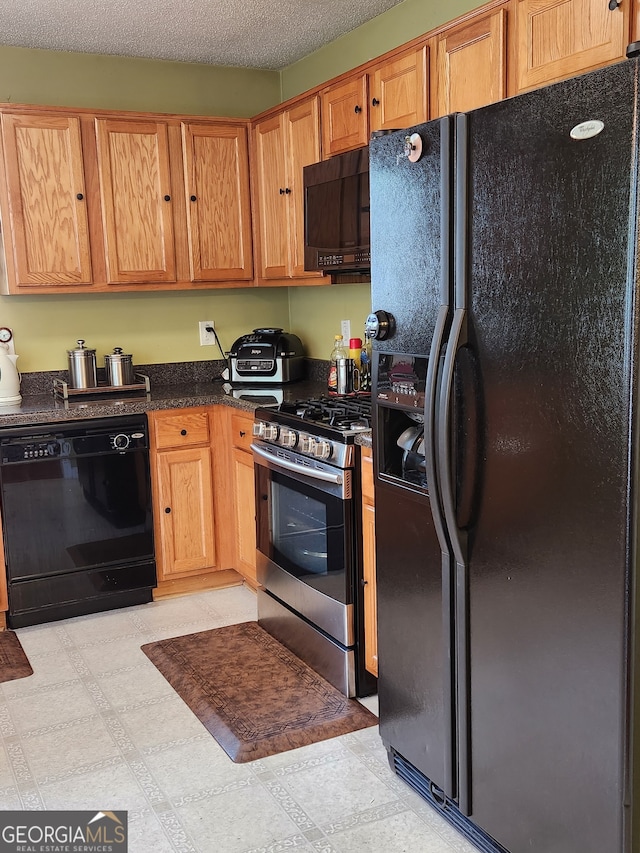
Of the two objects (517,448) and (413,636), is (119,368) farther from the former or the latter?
(517,448)

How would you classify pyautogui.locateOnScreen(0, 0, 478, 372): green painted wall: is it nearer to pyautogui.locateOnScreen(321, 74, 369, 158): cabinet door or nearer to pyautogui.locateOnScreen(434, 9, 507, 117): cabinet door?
pyautogui.locateOnScreen(321, 74, 369, 158): cabinet door

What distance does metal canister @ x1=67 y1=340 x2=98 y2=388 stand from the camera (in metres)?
3.88

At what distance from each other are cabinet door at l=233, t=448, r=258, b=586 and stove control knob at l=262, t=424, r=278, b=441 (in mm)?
400

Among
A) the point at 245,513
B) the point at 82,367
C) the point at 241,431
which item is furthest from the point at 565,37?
the point at 82,367

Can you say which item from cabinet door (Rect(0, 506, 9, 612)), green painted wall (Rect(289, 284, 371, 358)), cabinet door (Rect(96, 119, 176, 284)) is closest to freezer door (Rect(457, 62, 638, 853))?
green painted wall (Rect(289, 284, 371, 358))

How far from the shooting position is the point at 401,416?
2217 mm

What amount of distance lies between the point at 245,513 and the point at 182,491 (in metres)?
0.31

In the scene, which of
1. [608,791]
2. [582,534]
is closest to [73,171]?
[582,534]

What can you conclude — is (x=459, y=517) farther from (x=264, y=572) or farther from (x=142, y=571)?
(x=142, y=571)

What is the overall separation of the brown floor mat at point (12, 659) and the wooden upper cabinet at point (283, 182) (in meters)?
2.01

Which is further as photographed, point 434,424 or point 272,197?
point 272,197

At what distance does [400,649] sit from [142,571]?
1817 millimetres

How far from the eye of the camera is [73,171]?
12.1ft

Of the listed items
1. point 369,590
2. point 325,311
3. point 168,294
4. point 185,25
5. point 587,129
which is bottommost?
point 369,590
